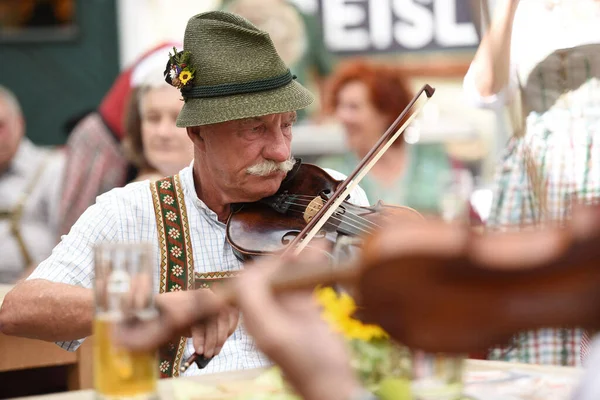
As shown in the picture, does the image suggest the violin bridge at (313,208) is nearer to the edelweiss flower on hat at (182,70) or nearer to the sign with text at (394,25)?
the edelweiss flower on hat at (182,70)

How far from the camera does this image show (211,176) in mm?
2344

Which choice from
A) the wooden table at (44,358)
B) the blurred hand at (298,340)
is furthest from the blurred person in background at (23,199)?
the blurred hand at (298,340)

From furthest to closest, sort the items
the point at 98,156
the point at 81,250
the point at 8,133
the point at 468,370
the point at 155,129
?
the point at 8,133 → the point at 98,156 → the point at 155,129 → the point at 81,250 → the point at 468,370

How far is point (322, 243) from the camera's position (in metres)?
2.17

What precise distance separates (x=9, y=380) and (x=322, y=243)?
1.51 metres

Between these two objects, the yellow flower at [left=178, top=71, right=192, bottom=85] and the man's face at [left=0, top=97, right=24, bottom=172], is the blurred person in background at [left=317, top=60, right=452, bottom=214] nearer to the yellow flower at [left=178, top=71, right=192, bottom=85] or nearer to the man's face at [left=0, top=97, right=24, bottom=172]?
the man's face at [left=0, top=97, right=24, bottom=172]

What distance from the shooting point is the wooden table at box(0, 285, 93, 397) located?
2.71 m

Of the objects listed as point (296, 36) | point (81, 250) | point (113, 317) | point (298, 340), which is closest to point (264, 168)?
point (81, 250)

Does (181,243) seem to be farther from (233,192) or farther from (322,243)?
(322,243)

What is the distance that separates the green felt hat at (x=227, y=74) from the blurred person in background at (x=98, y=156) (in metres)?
1.53

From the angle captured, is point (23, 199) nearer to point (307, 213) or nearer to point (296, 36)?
point (296, 36)

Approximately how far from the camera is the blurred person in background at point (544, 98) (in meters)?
→ 2.59

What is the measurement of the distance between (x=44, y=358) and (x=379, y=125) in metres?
2.06

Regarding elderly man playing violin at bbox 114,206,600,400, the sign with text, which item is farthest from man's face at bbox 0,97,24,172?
elderly man playing violin at bbox 114,206,600,400
